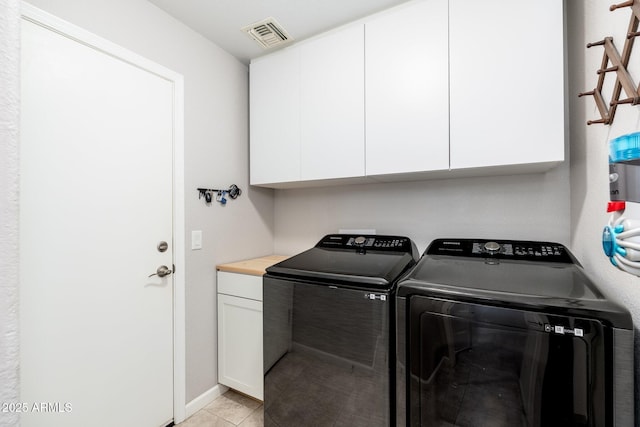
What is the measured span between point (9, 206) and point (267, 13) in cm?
166

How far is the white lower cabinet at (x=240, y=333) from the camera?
1.77 metres

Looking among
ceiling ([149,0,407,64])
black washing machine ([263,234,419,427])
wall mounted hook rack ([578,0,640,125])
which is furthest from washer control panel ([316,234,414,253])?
ceiling ([149,0,407,64])

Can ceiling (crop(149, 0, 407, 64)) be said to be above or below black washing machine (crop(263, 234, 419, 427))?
above

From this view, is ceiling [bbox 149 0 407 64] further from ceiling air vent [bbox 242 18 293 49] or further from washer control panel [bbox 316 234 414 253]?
washer control panel [bbox 316 234 414 253]

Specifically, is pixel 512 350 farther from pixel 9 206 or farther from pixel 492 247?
pixel 9 206

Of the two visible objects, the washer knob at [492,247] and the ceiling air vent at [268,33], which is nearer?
the washer knob at [492,247]

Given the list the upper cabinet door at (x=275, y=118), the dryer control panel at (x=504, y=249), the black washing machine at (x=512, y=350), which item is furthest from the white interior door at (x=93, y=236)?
the dryer control panel at (x=504, y=249)

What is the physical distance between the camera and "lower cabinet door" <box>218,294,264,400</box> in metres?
1.77

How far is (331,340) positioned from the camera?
128 cm

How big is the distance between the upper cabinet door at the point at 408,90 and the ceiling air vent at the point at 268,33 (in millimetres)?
585

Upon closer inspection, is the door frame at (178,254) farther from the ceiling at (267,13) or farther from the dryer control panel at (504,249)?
the dryer control panel at (504,249)

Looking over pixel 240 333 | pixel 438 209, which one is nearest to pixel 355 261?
pixel 438 209

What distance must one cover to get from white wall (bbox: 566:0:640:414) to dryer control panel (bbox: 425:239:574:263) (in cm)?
11

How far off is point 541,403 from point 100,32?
7.94 feet
